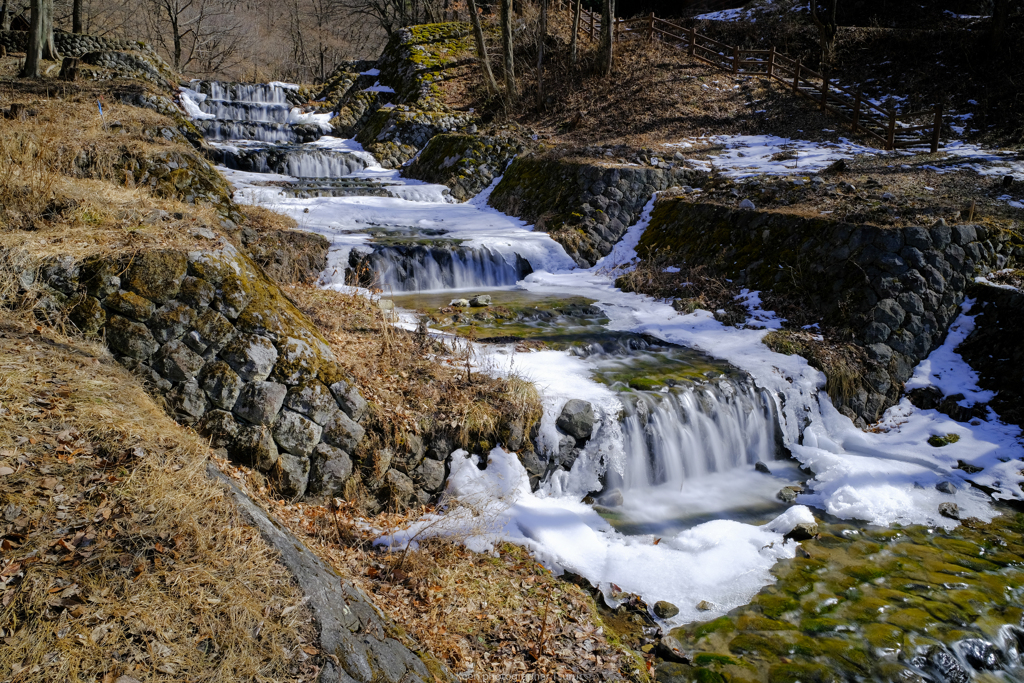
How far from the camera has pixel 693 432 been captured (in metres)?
7.50

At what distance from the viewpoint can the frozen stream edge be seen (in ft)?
18.2

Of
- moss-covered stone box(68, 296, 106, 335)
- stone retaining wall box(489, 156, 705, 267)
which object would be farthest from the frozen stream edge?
moss-covered stone box(68, 296, 106, 335)

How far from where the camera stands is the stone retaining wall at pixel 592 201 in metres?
13.5

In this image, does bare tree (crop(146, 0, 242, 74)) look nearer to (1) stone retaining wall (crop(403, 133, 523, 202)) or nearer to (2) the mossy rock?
(1) stone retaining wall (crop(403, 133, 523, 202))

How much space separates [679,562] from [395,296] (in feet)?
23.1

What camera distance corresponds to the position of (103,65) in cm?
2097

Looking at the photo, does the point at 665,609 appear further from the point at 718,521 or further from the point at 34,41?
the point at 34,41

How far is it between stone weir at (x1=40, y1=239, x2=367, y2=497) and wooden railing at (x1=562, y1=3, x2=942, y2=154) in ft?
55.2

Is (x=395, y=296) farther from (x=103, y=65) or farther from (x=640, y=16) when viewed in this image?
(x=640, y=16)

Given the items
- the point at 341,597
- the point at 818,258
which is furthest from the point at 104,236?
the point at 818,258

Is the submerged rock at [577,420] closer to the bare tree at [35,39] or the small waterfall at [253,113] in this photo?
the bare tree at [35,39]

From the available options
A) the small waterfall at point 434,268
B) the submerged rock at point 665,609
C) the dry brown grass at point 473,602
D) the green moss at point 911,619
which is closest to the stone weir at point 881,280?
the green moss at point 911,619

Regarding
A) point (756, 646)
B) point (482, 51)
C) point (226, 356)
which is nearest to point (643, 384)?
point (756, 646)

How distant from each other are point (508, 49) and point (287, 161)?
340 inches
